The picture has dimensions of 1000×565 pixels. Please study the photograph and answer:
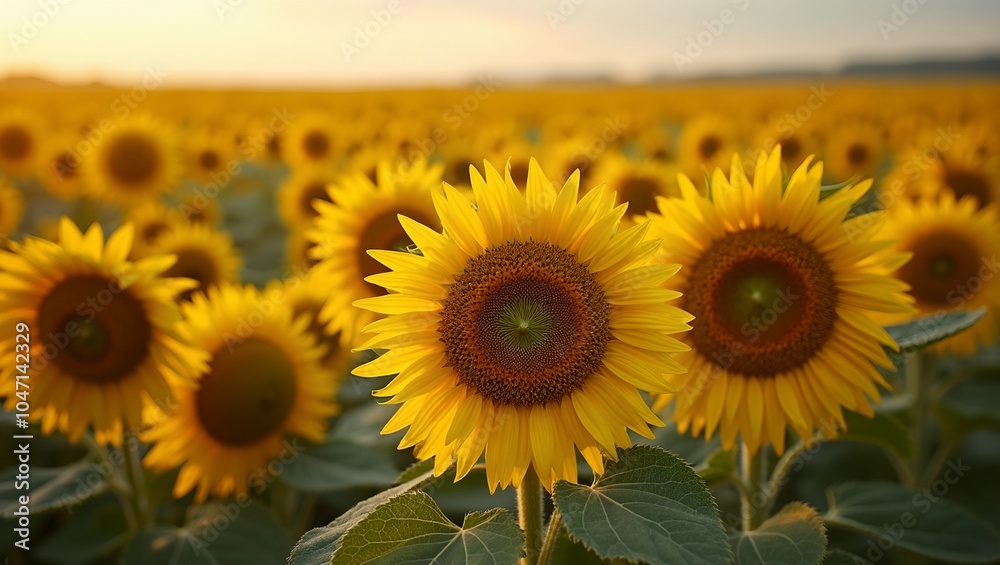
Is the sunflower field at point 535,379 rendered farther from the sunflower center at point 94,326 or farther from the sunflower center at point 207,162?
the sunflower center at point 207,162

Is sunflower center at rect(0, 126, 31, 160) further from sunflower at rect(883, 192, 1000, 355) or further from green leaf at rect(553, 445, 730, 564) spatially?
green leaf at rect(553, 445, 730, 564)

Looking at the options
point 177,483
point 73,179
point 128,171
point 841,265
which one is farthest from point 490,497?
point 73,179

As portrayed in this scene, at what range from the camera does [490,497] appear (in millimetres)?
3725

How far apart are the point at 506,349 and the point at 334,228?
237 cm

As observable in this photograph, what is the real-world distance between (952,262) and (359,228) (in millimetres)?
3147

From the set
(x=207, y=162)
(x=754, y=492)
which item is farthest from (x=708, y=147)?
(x=754, y=492)

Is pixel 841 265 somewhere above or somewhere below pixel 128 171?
below

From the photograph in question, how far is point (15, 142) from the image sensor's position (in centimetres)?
1045

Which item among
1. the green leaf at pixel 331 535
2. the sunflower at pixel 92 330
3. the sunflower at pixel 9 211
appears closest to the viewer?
the green leaf at pixel 331 535

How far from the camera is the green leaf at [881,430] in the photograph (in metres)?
2.93

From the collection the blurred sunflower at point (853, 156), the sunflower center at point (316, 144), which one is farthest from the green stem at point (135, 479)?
the blurred sunflower at point (853, 156)

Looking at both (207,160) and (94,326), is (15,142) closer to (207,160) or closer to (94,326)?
(207,160)

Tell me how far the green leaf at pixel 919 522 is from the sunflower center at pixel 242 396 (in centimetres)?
231

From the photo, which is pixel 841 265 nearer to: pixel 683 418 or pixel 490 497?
pixel 683 418
